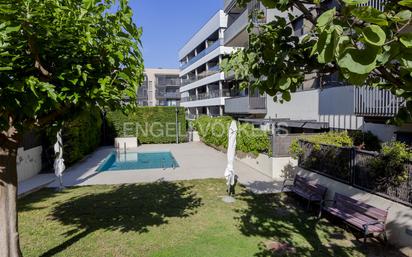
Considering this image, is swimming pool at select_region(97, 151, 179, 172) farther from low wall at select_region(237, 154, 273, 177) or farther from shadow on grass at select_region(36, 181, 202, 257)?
shadow on grass at select_region(36, 181, 202, 257)

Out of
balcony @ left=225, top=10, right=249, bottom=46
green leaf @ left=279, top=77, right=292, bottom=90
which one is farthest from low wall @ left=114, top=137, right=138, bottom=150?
green leaf @ left=279, top=77, right=292, bottom=90

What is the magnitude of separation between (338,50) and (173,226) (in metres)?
7.77

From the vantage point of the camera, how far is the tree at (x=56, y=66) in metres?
3.57

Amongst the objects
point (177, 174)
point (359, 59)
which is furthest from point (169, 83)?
point (359, 59)

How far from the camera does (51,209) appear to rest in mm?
9797

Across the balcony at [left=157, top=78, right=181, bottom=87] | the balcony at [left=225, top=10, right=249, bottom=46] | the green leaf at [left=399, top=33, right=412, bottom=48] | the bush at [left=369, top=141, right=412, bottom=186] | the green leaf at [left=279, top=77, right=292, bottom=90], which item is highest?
the balcony at [left=157, top=78, right=181, bottom=87]

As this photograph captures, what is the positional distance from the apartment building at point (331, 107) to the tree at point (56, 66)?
Result: 2.41 m

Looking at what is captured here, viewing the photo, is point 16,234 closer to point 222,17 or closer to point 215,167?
point 215,167

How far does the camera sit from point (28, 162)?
14258 millimetres

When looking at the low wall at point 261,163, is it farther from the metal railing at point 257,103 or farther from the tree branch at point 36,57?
the tree branch at point 36,57

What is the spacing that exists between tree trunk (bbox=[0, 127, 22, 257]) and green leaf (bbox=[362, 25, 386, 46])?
521 cm

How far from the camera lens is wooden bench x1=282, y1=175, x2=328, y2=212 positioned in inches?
379

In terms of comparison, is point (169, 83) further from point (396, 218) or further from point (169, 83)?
point (396, 218)

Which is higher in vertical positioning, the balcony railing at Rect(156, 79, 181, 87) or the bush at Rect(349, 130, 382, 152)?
the balcony railing at Rect(156, 79, 181, 87)
